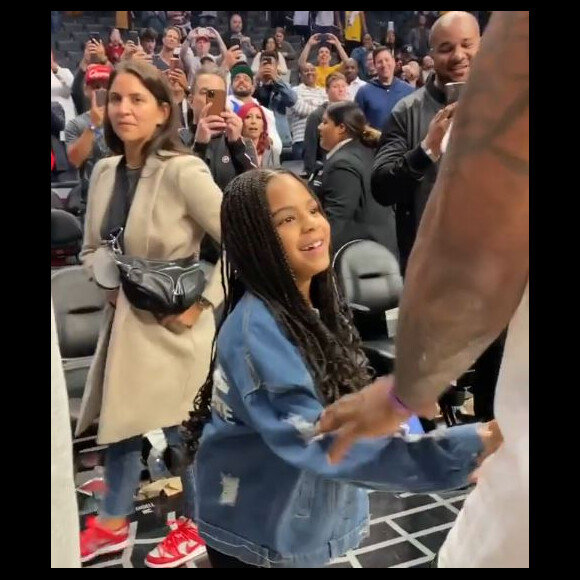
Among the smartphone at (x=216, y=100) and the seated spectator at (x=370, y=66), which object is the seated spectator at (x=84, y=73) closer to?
the smartphone at (x=216, y=100)

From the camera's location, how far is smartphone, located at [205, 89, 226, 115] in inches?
106

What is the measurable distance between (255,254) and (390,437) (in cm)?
43

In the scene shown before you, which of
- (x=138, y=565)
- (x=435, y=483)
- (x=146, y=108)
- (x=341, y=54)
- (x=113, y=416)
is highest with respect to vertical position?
(x=341, y=54)

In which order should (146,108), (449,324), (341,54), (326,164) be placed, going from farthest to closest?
(341,54) → (326,164) → (146,108) → (449,324)

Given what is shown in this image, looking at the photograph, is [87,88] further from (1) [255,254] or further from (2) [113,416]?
(1) [255,254]

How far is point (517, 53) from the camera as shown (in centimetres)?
53

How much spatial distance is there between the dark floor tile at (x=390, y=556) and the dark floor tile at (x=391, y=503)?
0.57 feet

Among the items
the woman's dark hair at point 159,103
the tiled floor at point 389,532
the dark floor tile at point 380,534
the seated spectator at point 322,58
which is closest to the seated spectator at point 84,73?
the seated spectator at point 322,58

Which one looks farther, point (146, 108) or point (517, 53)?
point (146, 108)

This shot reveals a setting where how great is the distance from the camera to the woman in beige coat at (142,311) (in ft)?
6.17

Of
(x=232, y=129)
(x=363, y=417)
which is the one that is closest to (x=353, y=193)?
(x=232, y=129)

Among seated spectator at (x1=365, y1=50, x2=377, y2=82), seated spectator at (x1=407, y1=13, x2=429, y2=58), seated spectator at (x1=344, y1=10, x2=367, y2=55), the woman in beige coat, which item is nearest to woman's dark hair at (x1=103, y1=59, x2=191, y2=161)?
the woman in beige coat

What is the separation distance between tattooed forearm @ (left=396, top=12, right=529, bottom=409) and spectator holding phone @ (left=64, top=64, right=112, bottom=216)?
8.25ft
